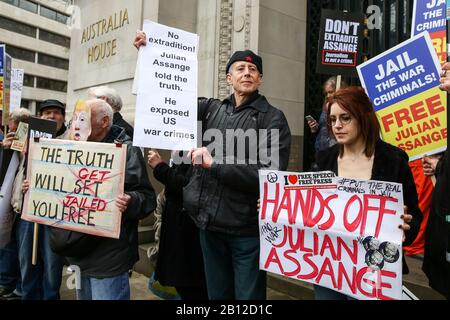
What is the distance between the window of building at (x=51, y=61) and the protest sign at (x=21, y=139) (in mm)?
60099

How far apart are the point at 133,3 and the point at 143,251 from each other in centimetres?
411

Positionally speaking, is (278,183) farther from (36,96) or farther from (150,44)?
(36,96)

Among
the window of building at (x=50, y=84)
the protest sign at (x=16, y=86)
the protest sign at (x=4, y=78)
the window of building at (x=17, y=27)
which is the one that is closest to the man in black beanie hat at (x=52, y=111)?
the protest sign at (x=4, y=78)

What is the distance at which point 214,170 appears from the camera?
97.5 inches

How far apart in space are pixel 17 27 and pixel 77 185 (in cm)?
5996

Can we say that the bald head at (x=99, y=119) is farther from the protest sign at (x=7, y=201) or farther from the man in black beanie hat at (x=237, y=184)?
the protest sign at (x=7, y=201)

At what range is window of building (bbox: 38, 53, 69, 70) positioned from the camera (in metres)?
56.8

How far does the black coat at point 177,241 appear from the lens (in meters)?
2.87

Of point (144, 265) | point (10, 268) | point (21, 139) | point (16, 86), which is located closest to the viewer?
point (21, 139)

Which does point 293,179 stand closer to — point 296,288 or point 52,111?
point 296,288

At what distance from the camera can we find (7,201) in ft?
12.6

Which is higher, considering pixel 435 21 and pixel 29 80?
pixel 29 80

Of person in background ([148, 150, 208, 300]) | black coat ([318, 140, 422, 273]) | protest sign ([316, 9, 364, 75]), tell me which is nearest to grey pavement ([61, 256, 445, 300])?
person in background ([148, 150, 208, 300])

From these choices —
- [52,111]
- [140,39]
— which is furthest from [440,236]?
[52,111]
